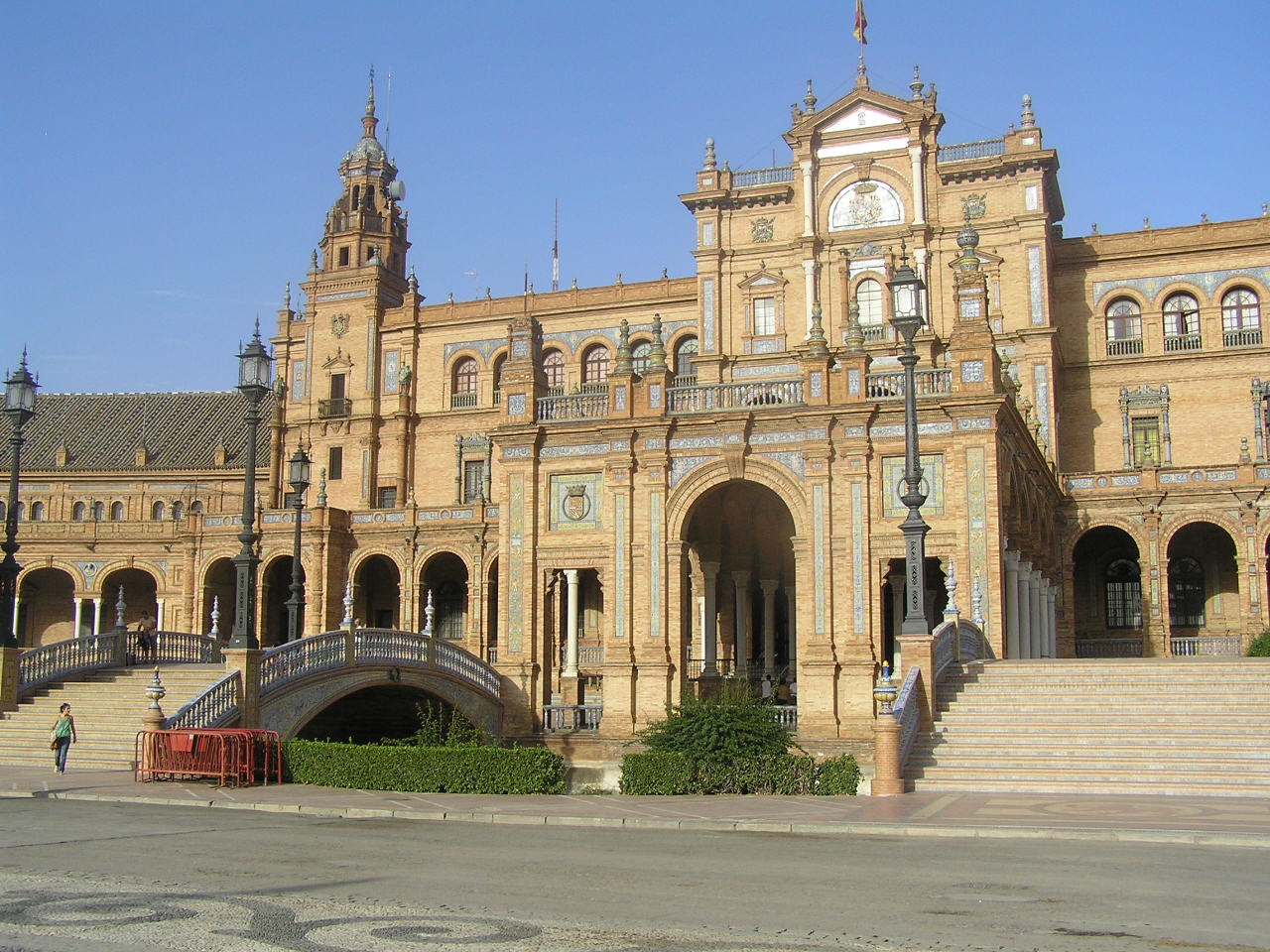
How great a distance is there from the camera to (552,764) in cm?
2166

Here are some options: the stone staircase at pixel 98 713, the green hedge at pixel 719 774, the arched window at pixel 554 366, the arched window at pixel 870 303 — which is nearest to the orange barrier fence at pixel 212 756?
the stone staircase at pixel 98 713

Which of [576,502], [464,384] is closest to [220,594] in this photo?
[464,384]

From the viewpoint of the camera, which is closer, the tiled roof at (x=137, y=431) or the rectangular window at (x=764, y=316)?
the rectangular window at (x=764, y=316)

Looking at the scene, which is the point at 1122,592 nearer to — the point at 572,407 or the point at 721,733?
the point at 572,407

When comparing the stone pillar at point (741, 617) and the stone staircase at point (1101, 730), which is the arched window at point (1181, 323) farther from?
the stone staircase at point (1101, 730)

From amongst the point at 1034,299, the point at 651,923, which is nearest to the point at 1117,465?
the point at 1034,299

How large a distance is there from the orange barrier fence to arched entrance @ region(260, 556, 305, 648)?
102ft

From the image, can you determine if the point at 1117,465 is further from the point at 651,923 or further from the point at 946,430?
the point at 651,923

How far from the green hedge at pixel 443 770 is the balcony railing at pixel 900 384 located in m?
13.3

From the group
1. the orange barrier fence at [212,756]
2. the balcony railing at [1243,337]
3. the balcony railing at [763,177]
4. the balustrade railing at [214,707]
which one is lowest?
the orange barrier fence at [212,756]

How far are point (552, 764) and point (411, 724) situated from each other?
1339 cm

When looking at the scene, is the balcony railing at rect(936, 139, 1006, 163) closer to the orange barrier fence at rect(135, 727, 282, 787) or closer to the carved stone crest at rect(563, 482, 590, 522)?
the carved stone crest at rect(563, 482, 590, 522)

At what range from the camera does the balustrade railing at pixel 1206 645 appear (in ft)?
139

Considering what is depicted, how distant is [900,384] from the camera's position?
31031mm
